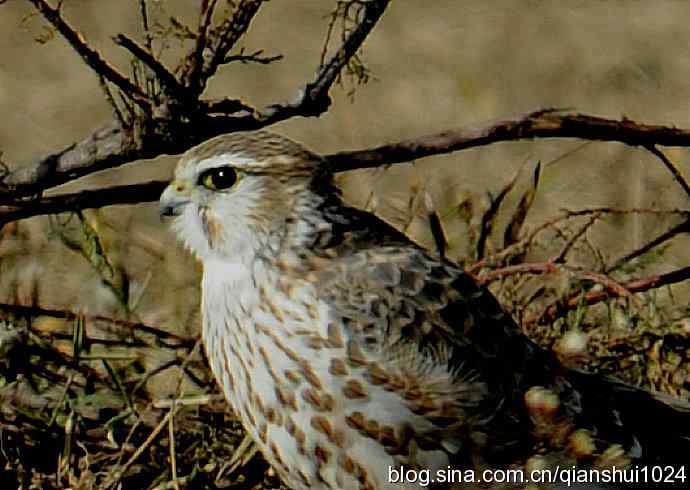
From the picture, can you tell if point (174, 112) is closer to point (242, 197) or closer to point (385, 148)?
point (242, 197)

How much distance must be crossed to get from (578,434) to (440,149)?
108cm

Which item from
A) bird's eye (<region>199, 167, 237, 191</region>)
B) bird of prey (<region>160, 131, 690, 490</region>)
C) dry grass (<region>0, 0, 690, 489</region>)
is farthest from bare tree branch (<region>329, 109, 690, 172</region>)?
bird's eye (<region>199, 167, 237, 191</region>)

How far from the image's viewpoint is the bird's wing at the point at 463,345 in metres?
3.31

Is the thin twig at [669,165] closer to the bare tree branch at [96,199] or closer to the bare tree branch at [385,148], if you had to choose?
the bare tree branch at [385,148]

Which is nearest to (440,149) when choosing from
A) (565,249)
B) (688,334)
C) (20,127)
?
(565,249)

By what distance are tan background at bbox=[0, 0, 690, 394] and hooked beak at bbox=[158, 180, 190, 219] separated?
1.65m

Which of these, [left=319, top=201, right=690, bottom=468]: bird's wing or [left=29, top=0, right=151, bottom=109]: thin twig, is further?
[left=29, top=0, right=151, bottom=109]: thin twig

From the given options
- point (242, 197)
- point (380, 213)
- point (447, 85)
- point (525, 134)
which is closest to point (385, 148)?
point (525, 134)

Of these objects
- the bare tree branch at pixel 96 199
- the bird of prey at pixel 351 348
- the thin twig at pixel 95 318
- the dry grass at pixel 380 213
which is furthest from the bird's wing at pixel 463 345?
the thin twig at pixel 95 318

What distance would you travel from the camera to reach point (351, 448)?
10.7ft

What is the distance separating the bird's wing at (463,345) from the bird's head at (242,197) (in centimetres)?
10

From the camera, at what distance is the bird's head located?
3.49 m

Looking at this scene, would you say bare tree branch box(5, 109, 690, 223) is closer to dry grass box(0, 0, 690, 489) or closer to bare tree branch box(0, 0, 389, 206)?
bare tree branch box(0, 0, 389, 206)

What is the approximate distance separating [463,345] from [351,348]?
248mm
